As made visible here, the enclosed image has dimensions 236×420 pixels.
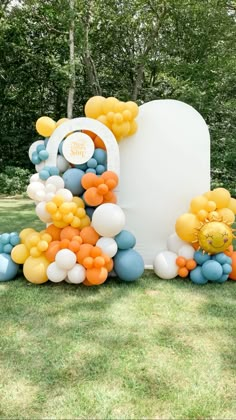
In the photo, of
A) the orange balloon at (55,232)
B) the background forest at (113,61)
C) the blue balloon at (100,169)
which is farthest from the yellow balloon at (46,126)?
the background forest at (113,61)

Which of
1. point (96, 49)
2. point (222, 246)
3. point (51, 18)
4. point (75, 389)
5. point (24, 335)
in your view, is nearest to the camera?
point (75, 389)

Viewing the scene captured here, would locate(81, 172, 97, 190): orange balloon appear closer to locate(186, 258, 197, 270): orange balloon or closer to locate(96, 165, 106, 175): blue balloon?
locate(96, 165, 106, 175): blue balloon

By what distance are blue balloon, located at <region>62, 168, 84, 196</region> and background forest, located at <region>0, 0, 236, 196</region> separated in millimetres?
8466

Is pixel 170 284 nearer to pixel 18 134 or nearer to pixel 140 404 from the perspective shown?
pixel 140 404

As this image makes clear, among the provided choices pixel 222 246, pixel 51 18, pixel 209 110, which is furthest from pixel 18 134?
pixel 222 246

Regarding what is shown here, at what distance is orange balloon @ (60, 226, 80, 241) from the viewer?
3.42 metres

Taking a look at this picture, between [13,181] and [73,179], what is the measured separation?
9428 mm

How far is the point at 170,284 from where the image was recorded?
3.55 meters

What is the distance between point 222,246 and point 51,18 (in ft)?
42.2

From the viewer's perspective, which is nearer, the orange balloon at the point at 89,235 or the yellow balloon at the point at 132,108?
the orange balloon at the point at 89,235

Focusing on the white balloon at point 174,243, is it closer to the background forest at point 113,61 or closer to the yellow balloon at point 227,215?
the yellow balloon at point 227,215

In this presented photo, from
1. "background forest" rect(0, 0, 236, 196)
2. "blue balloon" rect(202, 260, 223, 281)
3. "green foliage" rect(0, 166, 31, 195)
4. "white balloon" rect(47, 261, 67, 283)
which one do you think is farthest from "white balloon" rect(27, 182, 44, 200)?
"green foliage" rect(0, 166, 31, 195)

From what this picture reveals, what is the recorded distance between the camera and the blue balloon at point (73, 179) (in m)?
3.63

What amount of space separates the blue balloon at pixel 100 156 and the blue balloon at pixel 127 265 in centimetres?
93
